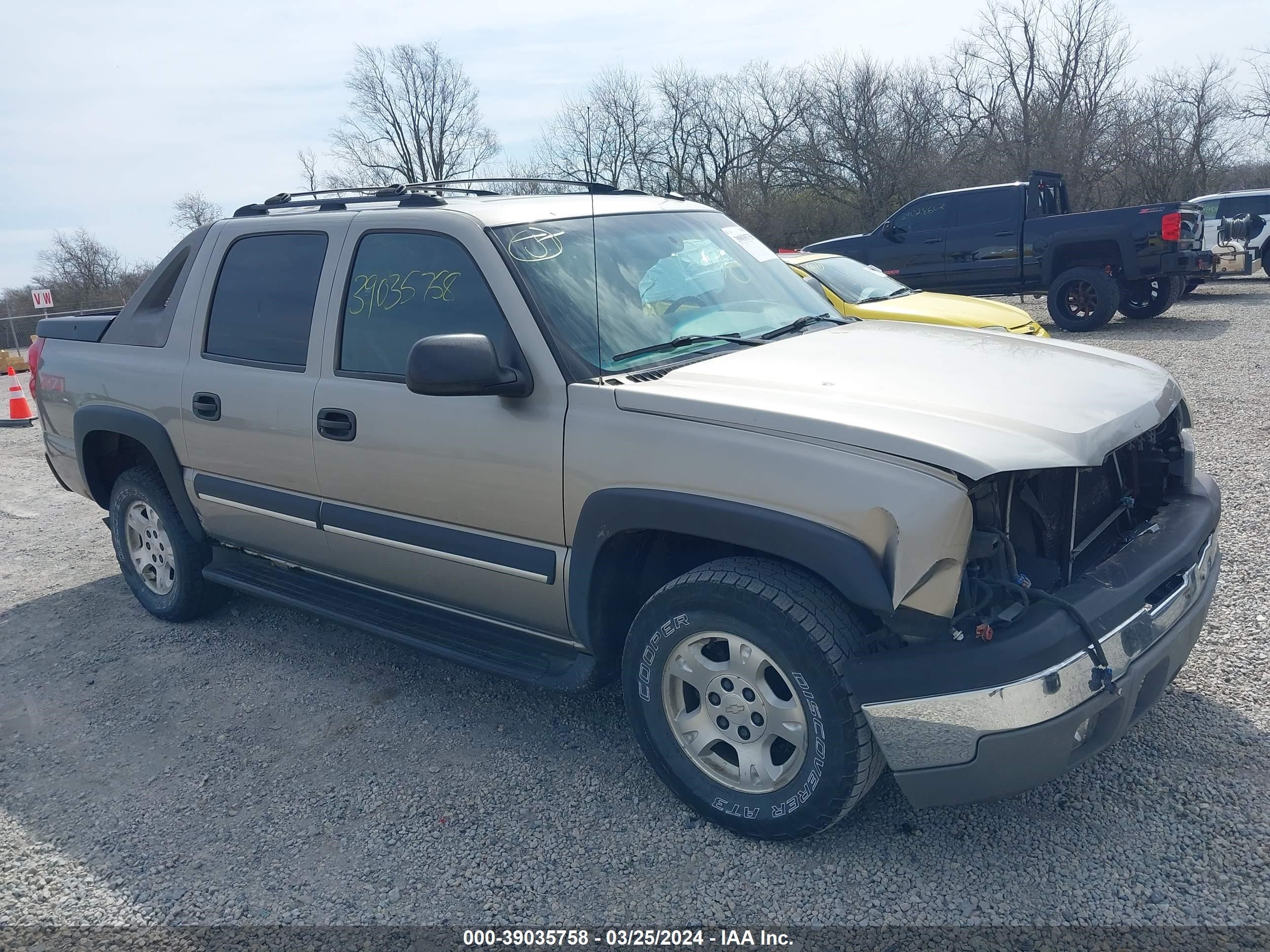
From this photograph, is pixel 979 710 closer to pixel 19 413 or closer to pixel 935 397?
pixel 935 397

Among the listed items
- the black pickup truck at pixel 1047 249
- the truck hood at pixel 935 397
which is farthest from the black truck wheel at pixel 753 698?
the black pickup truck at pixel 1047 249

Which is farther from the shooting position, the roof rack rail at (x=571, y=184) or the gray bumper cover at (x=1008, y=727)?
the roof rack rail at (x=571, y=184)

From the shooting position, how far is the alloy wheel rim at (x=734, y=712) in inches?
108

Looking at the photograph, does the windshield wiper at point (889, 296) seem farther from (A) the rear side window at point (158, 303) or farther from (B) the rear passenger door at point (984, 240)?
(A) the rear side window at point (158, 303)

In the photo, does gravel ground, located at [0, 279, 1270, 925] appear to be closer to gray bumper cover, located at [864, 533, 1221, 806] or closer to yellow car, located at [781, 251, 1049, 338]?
gray bumper cover, located at [864, 533, 1221, 806]

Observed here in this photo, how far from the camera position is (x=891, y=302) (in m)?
8.56

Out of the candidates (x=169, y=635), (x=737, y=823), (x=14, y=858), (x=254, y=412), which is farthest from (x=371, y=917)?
(x=169, y=635)

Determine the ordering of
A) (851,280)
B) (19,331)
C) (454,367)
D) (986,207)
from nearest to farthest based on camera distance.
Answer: (454,367), (851,280), (986,207), (19,331)

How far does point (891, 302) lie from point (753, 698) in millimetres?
6427

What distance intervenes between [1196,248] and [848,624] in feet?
39.1

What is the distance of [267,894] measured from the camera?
284 centimetres

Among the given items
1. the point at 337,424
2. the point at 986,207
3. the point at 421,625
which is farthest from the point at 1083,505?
the point at 986,207

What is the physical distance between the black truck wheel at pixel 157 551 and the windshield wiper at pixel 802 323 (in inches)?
117

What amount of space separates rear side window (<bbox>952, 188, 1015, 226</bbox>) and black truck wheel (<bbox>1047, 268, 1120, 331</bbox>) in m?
1.23
